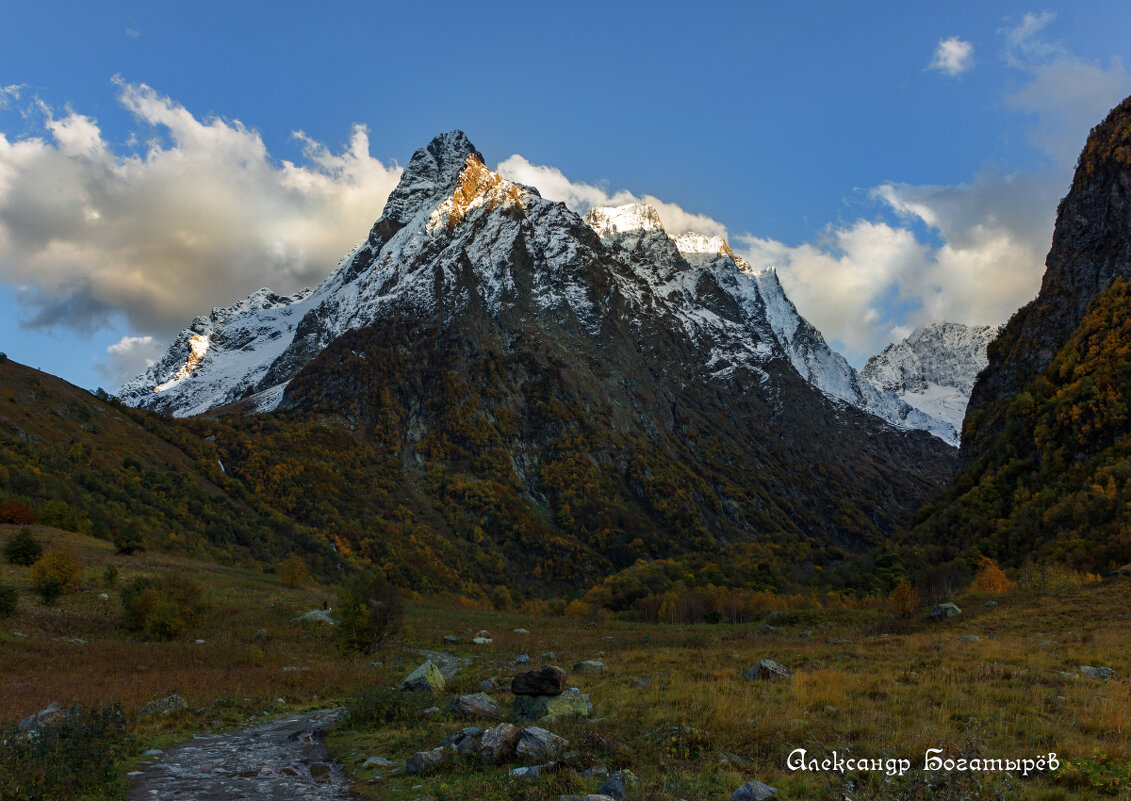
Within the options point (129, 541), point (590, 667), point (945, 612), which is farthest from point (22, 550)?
point (945, 612)

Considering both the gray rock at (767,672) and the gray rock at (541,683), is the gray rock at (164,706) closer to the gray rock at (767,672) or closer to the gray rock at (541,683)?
the gray rock at (541,683)

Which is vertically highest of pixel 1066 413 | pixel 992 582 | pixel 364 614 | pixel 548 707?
pixel 1066 413

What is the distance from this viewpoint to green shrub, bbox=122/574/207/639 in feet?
117

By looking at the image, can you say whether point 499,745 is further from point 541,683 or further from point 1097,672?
point 1097,672

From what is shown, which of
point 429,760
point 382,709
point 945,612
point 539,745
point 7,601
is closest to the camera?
point 539,745

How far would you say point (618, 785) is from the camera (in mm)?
9773

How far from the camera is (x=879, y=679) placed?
17562mm

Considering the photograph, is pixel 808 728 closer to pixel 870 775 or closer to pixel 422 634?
pixel 870 775

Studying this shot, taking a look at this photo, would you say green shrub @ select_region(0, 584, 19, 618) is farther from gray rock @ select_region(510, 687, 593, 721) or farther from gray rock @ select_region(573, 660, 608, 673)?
gray rock @ select_region(510, 687, 593, 721)

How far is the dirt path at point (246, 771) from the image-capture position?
460 inches

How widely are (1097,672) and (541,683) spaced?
15.7m

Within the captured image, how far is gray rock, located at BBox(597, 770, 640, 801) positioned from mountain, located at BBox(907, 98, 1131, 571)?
60720 mm

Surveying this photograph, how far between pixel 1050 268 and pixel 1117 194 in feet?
56.3

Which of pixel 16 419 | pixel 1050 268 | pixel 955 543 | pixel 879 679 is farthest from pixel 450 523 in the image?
pixel 879 679
